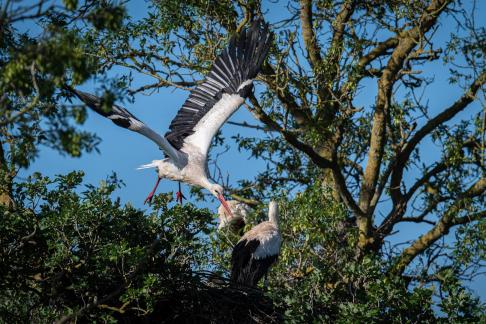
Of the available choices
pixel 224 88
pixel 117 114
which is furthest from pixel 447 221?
pixel 117 114

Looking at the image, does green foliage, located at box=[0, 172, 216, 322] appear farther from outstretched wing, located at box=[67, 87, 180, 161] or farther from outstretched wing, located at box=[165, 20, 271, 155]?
outstretched wing, located at box=[165, 20, 271, 155]

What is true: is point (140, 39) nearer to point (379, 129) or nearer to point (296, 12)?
point (296, 12)

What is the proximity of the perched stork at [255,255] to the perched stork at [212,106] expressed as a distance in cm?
136

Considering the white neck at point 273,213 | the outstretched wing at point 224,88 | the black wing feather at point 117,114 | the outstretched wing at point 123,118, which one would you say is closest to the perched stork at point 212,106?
the outstretched wing at point 224,88

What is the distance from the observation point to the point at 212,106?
498 inches

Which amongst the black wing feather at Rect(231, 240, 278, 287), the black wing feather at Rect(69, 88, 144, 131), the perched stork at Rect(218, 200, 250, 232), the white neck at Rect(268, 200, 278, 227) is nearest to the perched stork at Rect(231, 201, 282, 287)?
the black wing feather at Rect(231, 240, 278, 287)

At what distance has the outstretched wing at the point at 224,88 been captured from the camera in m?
12.4

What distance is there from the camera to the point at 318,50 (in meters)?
Answer: 14.4

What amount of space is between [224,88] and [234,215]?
6.77ft

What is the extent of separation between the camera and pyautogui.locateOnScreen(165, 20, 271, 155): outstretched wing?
40.5 feet

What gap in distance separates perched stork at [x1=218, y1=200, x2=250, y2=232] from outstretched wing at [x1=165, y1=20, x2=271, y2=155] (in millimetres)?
1204

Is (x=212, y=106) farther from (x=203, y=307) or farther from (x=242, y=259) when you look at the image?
(x=203, y=307)

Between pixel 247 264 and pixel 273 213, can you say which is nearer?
pixel 247 264

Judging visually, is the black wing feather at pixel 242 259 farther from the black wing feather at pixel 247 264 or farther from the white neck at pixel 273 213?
the white neck at pixel 273 213
